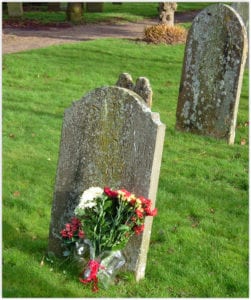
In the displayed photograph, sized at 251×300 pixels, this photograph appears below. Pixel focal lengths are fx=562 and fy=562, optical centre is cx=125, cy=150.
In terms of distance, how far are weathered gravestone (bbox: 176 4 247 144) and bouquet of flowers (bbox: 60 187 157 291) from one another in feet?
17.5

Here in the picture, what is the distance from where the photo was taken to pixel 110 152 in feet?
18.8

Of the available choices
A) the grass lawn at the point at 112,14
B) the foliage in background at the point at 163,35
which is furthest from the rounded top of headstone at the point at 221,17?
the grass lawn at the point at 112,14

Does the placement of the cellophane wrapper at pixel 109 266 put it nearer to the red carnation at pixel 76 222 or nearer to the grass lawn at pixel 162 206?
the grass lawn at pixel 162 206

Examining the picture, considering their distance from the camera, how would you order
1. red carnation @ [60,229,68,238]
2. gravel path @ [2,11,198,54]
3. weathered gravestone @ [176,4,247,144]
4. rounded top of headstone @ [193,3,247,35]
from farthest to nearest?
gravel path @ [2,11,198,54] < weathered gravestone @ [176,4,247,144] < rounded top of headstone @ [193,3,247,35] < red carnation @ [60,229,68,238]

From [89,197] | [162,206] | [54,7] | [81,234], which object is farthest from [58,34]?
[89,197]

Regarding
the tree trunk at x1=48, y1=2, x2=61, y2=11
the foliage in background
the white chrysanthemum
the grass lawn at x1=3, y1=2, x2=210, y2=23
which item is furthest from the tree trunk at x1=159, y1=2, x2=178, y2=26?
the white chrysanthemum

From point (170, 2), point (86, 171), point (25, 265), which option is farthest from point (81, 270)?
point (170, 2)

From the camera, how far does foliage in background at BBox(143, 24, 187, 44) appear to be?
2134 cm

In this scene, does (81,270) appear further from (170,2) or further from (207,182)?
(170,2)

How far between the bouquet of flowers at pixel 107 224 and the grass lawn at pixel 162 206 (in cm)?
19

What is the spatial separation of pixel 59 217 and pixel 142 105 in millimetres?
1590

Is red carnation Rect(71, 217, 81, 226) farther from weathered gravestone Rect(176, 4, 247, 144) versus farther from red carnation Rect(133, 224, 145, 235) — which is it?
weathered gravestone Rect(176, 4, 247, 144)

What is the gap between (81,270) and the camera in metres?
5.74

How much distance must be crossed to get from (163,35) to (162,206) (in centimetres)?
1498
